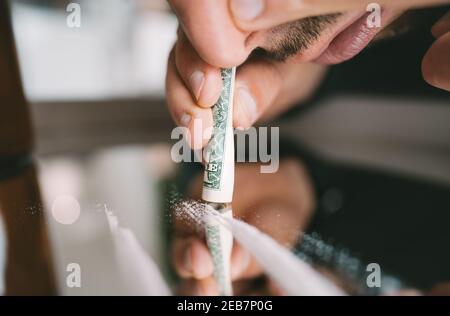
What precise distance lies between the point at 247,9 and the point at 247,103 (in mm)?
242

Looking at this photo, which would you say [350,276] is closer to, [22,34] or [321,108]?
[321,108]

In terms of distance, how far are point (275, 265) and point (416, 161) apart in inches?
29.2

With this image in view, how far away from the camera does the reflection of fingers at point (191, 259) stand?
19.8 inches

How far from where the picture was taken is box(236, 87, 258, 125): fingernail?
0.70m

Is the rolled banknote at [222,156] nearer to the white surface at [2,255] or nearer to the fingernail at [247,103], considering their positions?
the fingernail at [247,103]

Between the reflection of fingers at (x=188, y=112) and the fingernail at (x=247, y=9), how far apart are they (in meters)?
0.19

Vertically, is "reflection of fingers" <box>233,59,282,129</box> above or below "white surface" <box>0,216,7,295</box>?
above

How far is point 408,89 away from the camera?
1.26 metres

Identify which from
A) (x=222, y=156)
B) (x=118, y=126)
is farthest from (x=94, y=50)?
(x=222, y=156)

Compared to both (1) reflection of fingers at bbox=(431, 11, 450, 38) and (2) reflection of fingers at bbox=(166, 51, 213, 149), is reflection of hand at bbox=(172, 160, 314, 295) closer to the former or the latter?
(2) reflection of fingers at bbox=(166, 51, 213, 149)

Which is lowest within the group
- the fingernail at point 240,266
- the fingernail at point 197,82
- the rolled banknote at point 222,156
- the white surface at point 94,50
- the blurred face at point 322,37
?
the fingernail at point 240,266

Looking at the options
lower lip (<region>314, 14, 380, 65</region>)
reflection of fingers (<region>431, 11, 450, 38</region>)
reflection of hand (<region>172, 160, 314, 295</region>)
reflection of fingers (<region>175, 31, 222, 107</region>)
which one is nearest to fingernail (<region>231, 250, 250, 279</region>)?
reflection of hand (<region>172, 160, 314, 295</region>)

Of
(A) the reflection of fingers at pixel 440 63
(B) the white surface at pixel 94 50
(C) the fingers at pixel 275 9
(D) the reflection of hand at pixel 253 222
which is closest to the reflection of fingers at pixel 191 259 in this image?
(D) the reflection of hand at pixel 253 222
